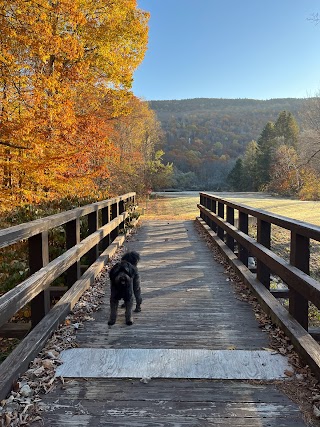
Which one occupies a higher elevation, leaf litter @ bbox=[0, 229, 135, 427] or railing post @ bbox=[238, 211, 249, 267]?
railing post @ bbox=[238, 211, 249, 267]

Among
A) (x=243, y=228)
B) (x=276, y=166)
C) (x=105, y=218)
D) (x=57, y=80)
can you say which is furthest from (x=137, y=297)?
(x=276, y=166)

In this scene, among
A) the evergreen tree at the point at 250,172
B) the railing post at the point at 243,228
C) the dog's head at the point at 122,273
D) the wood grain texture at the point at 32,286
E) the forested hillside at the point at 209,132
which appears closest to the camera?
the wood grain texture at the point at 32,286

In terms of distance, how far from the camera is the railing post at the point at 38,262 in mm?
3227

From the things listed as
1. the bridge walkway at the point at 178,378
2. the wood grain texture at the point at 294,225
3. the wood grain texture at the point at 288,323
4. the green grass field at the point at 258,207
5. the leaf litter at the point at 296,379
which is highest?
Answer: the wood grain texture at the point at 294,225

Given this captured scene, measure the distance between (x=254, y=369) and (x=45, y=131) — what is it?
8.53 metres

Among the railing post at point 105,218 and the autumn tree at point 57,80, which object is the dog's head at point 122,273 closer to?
the railing post at point 105,218

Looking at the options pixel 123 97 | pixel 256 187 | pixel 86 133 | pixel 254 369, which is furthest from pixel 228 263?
pixel 256 187

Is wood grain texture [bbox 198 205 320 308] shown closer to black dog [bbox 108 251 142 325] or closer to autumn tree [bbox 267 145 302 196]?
black dog [bbox 108 251 142 325]

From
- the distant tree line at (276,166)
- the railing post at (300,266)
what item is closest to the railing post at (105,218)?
the railing post at (300,266)

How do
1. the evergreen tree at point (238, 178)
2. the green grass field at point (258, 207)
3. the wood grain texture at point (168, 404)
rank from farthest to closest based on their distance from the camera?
the evergreen tree at point (238, 178) < the green grass field at point (258, 207) < the wood grain texture at point (168, 404)

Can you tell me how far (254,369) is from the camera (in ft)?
9.02

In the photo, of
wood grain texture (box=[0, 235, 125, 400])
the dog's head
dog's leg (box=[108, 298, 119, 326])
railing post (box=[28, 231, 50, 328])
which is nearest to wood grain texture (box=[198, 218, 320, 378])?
the dog's head

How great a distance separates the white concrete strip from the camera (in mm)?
2670

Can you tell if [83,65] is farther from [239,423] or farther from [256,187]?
[256,187]
